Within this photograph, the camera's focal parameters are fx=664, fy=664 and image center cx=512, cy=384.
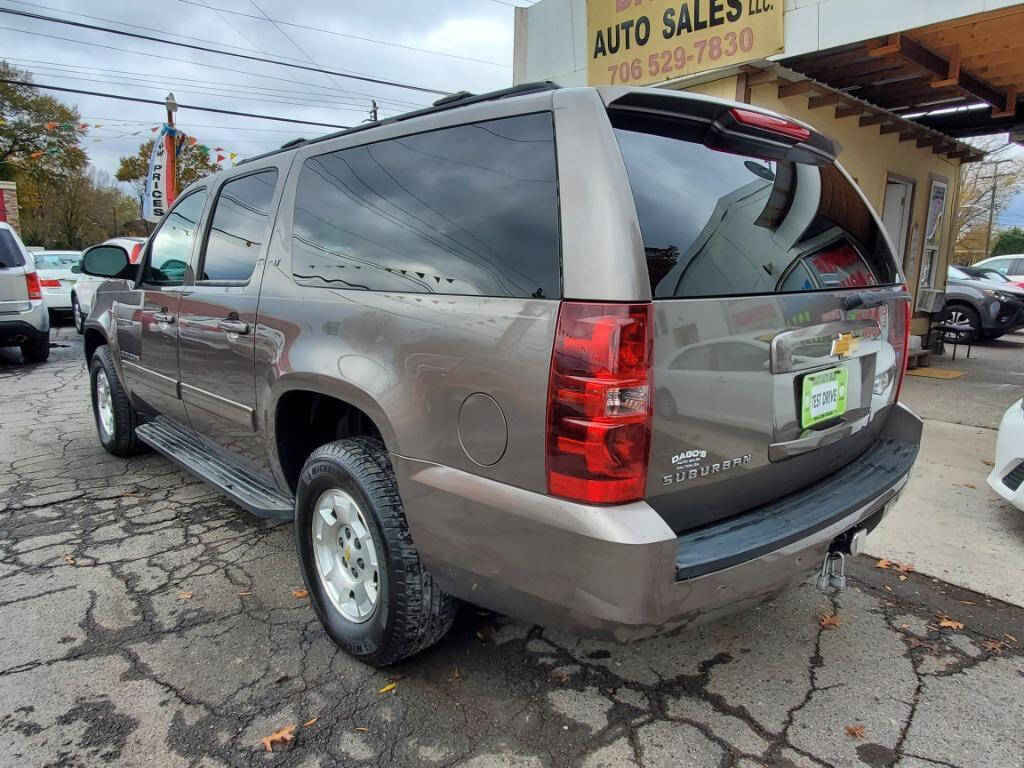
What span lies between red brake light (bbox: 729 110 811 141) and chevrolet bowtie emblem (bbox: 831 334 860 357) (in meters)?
0.72

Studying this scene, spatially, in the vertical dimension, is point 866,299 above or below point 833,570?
above

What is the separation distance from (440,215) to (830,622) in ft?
7.62

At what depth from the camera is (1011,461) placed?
3.61 metres

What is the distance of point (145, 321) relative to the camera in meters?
4.00

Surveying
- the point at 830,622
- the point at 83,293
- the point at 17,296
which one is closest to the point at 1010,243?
the point at 83,293

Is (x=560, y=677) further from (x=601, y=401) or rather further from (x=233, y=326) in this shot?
(x=233, y=326)

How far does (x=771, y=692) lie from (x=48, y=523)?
3894 millimetres

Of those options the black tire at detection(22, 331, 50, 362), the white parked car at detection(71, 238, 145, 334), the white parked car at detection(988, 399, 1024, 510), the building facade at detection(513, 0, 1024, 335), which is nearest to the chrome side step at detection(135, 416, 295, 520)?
the white parked car at detection(988, 399, 1024, 510)

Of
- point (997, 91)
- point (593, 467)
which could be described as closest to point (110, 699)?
point (593, 467)

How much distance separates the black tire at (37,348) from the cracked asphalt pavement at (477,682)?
23.8 feet

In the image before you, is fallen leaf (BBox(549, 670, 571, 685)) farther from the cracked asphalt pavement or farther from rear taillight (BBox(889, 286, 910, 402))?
rear taillight (BBox(889, 286, 910, 402))

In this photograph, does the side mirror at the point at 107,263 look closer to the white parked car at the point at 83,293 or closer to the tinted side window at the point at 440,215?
the tinted side window at the point at 440,215

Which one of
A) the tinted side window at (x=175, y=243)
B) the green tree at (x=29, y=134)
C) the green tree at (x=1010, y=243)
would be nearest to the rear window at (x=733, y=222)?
the tinted side window at (x=175, y=243)

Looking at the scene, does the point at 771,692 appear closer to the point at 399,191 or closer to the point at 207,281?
the point at 399,191
